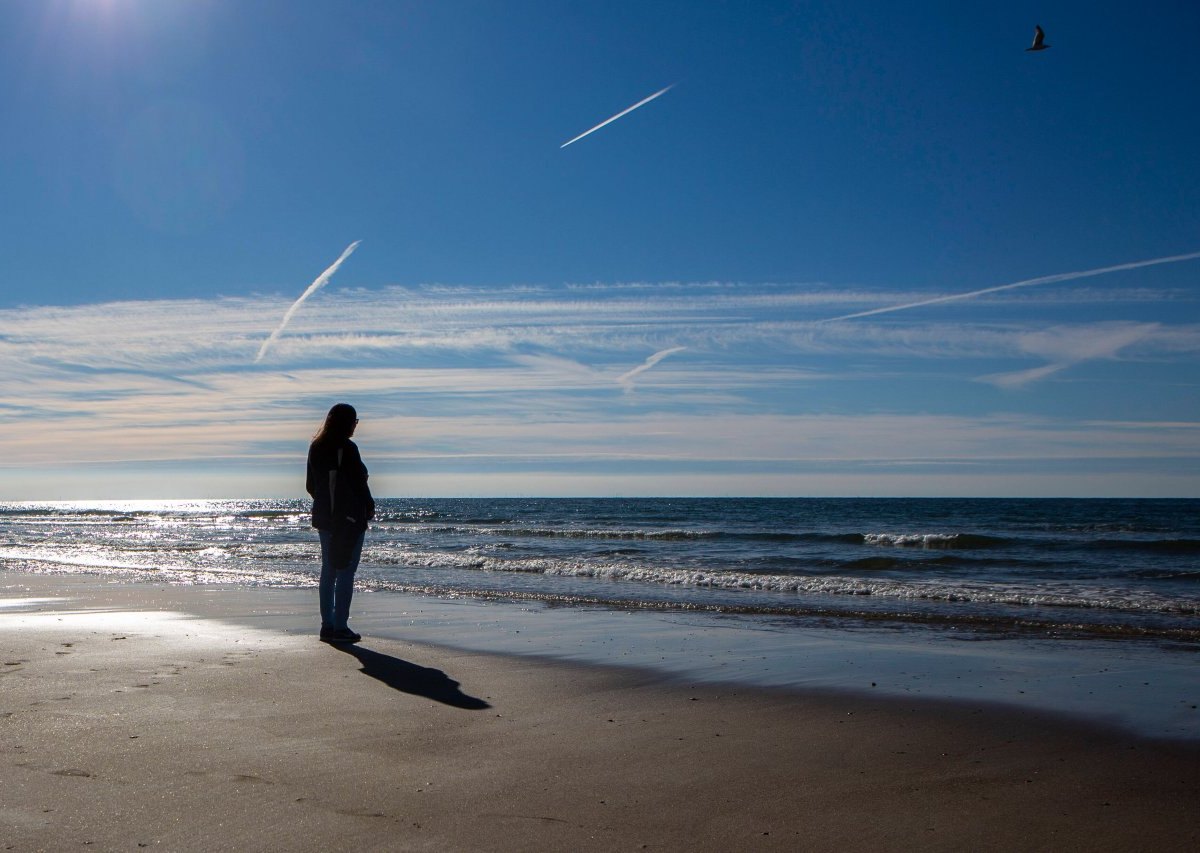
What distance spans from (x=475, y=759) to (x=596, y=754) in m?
0.53

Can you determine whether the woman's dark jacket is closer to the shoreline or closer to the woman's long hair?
the woman's long hair

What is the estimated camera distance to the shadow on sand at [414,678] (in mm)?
5332

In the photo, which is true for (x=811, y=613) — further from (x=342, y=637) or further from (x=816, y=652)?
(x=342, y=637)

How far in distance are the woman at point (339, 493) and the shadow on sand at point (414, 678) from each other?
2.16ft

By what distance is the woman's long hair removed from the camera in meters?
7.33

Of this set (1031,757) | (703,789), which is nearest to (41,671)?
(703,789)

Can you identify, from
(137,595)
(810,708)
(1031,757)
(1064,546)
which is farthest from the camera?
(1064,546)

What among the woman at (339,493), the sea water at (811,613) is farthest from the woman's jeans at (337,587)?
the sea water at (811,613)

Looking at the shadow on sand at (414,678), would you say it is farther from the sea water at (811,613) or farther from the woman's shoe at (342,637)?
the sea water at (811,613)

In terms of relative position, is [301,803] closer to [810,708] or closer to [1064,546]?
[810,708]

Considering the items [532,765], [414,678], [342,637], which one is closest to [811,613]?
[342,637]

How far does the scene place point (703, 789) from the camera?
3.66 m

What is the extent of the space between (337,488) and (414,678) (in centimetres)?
195

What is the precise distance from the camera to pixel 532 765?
13.0 feet
